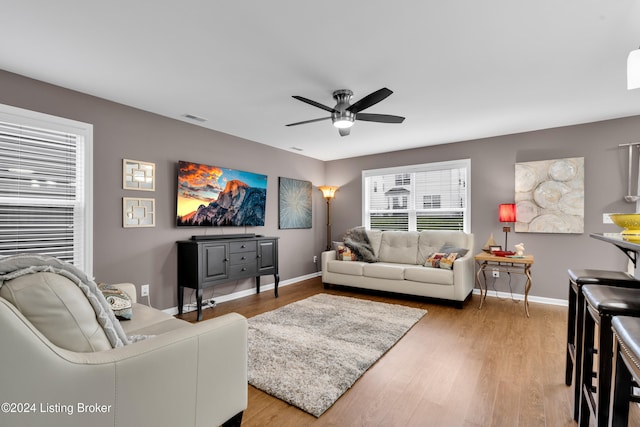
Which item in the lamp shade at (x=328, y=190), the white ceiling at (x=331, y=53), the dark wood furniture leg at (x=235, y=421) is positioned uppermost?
the white ceiling at (x=331, y=53)

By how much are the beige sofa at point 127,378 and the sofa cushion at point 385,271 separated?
124 inches

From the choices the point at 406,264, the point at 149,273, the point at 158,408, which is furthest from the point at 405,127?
the point at 158,408

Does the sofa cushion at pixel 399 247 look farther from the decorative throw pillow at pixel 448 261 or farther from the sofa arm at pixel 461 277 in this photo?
the sofa arm at pixel 461 277

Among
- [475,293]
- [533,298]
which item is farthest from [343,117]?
[533,298]

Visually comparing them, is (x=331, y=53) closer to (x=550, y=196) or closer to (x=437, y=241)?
(x=437, y=241)

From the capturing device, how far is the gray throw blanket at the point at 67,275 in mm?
1041

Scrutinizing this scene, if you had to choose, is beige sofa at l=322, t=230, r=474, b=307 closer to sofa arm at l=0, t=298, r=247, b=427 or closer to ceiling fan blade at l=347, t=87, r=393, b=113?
ceiling fan blade at l=347, t=87, r=393, b=113

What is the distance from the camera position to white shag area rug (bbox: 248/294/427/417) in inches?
82.2

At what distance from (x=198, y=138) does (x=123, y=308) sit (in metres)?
2.65

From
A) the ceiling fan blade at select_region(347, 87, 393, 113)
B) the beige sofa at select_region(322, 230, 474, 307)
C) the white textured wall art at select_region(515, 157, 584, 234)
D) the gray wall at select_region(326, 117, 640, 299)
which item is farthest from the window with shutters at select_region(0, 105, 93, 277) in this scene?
the white textured wall art at select_region(515, 157, 584, 234)

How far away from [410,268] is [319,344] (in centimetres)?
203

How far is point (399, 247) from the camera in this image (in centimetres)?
503

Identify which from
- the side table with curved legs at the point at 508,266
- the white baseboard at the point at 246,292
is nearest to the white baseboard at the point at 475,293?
the white baseboard at the point at 246,292

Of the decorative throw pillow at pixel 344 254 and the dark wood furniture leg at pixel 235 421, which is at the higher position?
the decorative throw pillow at pixel 344 254
